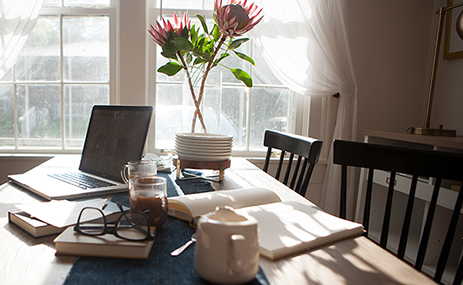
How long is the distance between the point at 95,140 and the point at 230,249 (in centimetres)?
100

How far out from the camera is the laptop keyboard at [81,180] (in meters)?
1.02

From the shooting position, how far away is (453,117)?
2.08 metres

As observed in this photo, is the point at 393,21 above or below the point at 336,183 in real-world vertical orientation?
above

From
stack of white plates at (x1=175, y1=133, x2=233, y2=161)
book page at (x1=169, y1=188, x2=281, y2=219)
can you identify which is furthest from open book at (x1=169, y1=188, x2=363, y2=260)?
stack of white plates at (x1=175, y1=133, x2=233, y2=161)

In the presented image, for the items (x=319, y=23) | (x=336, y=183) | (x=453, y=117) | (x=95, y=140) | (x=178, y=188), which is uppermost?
(x=319, y=23)

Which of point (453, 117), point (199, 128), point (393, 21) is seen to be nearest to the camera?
point (199, 128)

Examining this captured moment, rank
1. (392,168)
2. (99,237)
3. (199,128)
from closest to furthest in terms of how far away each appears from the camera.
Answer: (99,237) < (392,168) < (199,128)

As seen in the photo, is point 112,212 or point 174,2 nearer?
point 112,212

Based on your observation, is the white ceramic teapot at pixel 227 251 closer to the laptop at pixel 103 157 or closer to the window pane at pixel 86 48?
the laptop at pixel 103 157

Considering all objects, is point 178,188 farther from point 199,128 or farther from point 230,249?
point 230,249

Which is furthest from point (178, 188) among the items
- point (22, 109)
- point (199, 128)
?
point (22, 109)

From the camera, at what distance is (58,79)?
2.21 meters

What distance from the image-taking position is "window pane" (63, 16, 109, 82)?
2.16 metres

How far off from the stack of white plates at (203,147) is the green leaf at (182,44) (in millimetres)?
338
